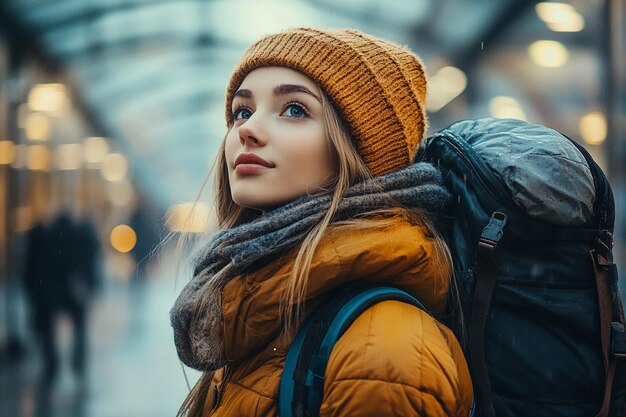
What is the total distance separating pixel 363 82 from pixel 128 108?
10.6 m

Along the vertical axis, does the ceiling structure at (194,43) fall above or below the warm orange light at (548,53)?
above

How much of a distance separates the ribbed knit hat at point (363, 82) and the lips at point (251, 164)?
8.5 inches

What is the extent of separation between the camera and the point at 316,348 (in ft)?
4.14

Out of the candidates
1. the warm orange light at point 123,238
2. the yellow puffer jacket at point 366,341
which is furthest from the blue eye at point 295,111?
the warm orange light at point 123,238

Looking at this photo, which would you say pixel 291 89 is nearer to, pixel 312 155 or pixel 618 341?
pixel 312 155

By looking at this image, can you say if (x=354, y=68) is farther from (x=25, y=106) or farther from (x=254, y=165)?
(x=25, y=106)

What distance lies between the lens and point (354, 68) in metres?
1.54

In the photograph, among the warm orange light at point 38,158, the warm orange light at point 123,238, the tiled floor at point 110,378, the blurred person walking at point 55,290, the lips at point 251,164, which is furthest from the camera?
the warm orange light at point 123,238

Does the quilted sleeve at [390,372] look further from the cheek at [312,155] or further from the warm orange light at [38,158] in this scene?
the warm orange light at [38,158]

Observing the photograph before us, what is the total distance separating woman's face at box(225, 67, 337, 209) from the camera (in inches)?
58.6

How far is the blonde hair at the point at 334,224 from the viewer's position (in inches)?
50.8

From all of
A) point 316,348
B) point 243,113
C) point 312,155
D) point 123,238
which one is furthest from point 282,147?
point 123,238

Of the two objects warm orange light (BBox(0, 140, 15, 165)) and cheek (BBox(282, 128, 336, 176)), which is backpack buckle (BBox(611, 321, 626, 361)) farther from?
warm orange light (BBox(0, 140, 15, 165))

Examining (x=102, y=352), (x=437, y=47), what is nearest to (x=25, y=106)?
(x=102, y=352)
